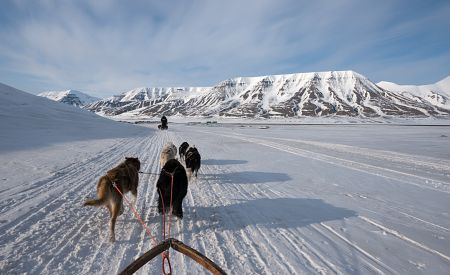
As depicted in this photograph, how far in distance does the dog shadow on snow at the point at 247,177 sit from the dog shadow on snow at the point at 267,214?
83.0 inches

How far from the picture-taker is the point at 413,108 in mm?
197375

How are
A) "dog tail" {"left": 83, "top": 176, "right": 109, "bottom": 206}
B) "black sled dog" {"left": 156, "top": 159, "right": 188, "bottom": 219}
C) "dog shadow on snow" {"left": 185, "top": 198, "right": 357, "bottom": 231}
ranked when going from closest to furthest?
"dog tail" {"left": 83, "top": 176, "right": 109, "bottom": 206}
"black sled dog" {"left": 156, "top": 159, "right": 188, "bottom": 219}
"dog shadow on snow" {"left": 185, "top": 198, "right": 357, "bottom": 231}

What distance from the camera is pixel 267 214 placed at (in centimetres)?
604

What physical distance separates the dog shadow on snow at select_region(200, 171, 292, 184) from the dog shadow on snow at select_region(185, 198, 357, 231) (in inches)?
83.0

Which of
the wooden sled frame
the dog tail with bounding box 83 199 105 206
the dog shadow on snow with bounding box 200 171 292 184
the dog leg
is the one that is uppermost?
the dog tail with bounding box 83 199 105 206

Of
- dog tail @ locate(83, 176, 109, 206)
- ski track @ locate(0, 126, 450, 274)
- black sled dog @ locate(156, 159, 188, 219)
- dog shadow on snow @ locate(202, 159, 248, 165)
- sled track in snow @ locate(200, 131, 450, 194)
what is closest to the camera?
ski track @ locate(0, 126, 450, 274)

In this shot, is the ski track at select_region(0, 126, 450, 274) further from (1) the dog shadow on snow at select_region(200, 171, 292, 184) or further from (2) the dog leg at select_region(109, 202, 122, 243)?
(1) the dog shadow on snow at select_region(200, 171, 292, 184)

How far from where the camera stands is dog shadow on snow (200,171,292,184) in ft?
29.9

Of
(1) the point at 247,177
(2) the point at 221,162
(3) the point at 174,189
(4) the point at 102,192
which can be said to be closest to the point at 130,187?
(3) the point at 174,189

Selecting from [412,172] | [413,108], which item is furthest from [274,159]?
[413,108]

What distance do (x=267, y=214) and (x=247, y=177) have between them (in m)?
3.73

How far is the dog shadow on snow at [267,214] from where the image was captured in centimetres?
550

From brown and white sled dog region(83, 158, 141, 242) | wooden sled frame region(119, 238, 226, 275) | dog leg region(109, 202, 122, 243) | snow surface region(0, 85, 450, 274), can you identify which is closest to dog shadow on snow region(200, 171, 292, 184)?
snow surface region(0, 85, 450, 274)

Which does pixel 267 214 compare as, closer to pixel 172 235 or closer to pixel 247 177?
pixel 172 235
